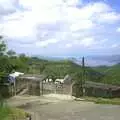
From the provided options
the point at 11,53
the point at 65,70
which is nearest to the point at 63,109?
the point at 11,53

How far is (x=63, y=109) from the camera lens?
24.5 meters

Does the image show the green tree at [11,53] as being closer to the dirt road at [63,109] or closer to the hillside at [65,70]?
the dirt road at [63,109]

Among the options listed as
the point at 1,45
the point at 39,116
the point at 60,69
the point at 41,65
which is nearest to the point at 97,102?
the point at 39,116

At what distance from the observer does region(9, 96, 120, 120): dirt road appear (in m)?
21.9

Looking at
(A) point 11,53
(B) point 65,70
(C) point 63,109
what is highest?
(A) point 11,53

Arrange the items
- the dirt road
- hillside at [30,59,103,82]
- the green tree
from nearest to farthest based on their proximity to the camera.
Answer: the dirt road < the green tree < hillside at [30,59,103,82]

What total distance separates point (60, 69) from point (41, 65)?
133 inches

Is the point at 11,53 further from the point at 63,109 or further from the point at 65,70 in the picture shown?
the point at 65,70

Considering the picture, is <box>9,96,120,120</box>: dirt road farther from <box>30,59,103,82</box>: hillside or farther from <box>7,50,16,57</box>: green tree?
<box>30,59,103,82</box>: hillside

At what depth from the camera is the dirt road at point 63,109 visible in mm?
21891

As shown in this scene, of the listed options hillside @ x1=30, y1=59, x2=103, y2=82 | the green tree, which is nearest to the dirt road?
the green tree

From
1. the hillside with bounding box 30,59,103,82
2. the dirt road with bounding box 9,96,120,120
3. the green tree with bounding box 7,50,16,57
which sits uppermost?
the green tree with bounding box 7,50,16,57

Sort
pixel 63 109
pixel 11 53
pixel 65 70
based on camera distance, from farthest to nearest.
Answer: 1. pixel 65 70
2. pixel 11 53
3. pixel 63 109

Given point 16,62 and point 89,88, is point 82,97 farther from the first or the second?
point 16,62
